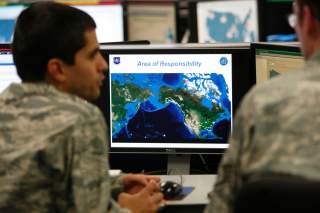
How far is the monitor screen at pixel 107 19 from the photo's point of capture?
15.5 feet

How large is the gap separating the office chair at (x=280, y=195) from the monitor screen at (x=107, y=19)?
147 inches

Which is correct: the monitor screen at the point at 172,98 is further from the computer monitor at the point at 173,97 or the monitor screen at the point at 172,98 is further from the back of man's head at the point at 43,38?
the back of man's head at the point at 43,38

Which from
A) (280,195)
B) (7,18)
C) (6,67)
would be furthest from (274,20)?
(280,195)

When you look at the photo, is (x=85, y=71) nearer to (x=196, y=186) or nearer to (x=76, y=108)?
(x=76, y=108)

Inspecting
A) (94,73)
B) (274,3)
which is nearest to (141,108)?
(94,73)

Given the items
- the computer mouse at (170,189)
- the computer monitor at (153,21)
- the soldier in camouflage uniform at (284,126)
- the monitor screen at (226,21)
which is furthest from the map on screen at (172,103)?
the computer monitor at (153,21)

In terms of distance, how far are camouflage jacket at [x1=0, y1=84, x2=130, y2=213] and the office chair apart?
422 mm

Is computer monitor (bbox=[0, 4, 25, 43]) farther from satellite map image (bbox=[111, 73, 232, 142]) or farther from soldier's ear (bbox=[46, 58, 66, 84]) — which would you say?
soldier's ear (bbox=[46, 58, 66, 84])

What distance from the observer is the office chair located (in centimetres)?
105

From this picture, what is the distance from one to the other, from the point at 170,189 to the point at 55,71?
0.57 metres

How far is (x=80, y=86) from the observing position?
158 cm

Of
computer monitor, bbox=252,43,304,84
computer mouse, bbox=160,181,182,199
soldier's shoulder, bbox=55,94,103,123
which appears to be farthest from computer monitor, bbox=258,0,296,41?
soldier's shoulder, bbox=55,94,103,123

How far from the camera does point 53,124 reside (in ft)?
4.62

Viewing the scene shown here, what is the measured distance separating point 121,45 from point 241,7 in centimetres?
244
